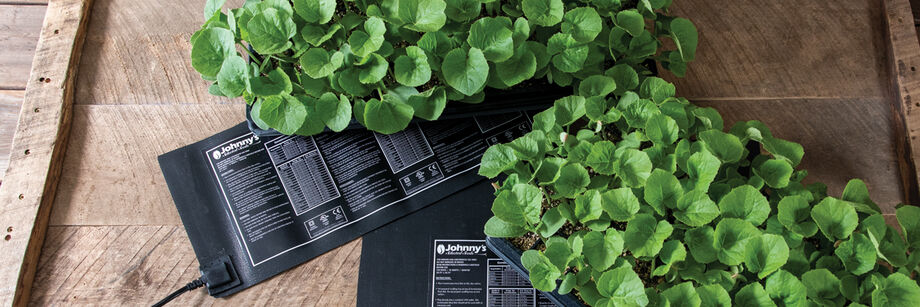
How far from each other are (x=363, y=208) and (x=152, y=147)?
1.23 feet

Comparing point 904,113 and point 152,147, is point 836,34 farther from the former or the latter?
point 152,147

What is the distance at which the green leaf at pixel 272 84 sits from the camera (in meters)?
0.82

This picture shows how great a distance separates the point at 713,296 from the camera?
2.16 ft

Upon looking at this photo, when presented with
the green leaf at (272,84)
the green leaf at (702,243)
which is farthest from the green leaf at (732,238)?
the green leaf at (272,84)

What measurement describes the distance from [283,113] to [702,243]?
1.82 feet

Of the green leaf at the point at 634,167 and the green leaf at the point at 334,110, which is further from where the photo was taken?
the green leaf at the point at 334,110

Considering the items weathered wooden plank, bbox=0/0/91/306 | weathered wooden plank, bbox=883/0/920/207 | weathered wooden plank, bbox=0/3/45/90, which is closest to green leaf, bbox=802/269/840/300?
weathered wooden plank, bbox=883/0/920/207

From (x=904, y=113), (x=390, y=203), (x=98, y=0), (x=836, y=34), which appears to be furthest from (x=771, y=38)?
(x=98, y=0)

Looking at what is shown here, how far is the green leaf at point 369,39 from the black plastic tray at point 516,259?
32 cm

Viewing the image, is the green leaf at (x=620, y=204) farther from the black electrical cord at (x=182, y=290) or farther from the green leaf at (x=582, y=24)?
the black electrical cord at (x=182, y=290)

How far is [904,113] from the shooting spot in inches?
39.5

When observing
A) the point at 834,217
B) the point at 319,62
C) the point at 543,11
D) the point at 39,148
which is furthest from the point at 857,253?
the point at 39,148

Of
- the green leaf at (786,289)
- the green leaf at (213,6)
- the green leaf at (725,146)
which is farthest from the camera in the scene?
the green leaf at (213,6)

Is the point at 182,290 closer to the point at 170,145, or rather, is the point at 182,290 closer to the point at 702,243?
the point at 170,145
